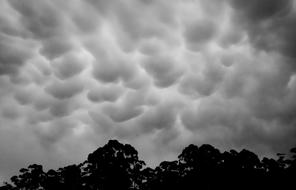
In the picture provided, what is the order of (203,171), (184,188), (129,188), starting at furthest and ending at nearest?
(129,188) → (203,171) → (184,188)

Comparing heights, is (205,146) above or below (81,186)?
above

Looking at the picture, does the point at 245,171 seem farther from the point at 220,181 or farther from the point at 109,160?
the point at 109,160

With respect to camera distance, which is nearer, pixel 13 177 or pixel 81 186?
pixel 81 186

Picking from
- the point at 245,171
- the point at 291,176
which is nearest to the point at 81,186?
the point at 245,171

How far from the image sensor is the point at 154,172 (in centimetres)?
5300

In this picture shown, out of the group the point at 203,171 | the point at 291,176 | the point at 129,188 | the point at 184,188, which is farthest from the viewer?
the point at 129,188

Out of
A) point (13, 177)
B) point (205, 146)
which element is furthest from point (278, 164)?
point (13, 177)

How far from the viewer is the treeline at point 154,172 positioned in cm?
4284

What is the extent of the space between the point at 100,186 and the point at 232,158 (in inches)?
834

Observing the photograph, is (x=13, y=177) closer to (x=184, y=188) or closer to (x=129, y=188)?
(x=129, y=188)

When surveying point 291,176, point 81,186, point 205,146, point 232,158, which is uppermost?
point 205,146

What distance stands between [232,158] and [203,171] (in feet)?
17.3

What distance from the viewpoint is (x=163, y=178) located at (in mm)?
46406

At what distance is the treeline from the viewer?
4284cm
